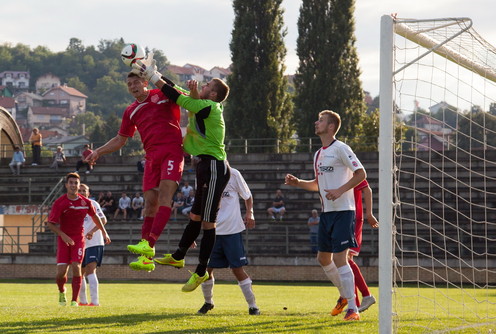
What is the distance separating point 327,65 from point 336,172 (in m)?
40.0

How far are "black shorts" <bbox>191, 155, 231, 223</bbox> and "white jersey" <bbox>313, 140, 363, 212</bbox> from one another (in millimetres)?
1295

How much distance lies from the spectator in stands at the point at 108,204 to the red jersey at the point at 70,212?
17455 mm

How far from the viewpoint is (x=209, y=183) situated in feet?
31.8

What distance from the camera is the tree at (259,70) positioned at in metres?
49.5

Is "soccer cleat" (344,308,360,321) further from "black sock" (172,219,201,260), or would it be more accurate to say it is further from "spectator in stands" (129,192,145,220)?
"spectator in stands" (129,192,145,220)

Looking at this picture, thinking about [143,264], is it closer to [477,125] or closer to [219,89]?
[219,89]

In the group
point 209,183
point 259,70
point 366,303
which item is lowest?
point 366,303

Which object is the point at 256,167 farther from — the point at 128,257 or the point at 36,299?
the point at 36,299

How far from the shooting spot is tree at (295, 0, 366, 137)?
49781 millimetres

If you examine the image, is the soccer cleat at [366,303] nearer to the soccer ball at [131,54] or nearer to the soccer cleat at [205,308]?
the soccer cleat at [205,308]

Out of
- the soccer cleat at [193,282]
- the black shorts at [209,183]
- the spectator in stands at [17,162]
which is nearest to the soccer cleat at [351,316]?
the soccer cleat at [193,282]

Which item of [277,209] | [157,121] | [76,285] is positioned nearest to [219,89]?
[157,121]

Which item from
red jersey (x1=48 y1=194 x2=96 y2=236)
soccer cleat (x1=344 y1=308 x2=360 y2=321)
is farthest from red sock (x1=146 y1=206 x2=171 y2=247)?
red jersey (x1=48 y1=194 x2=96 y2=236)

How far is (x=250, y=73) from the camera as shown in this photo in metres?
50.0
